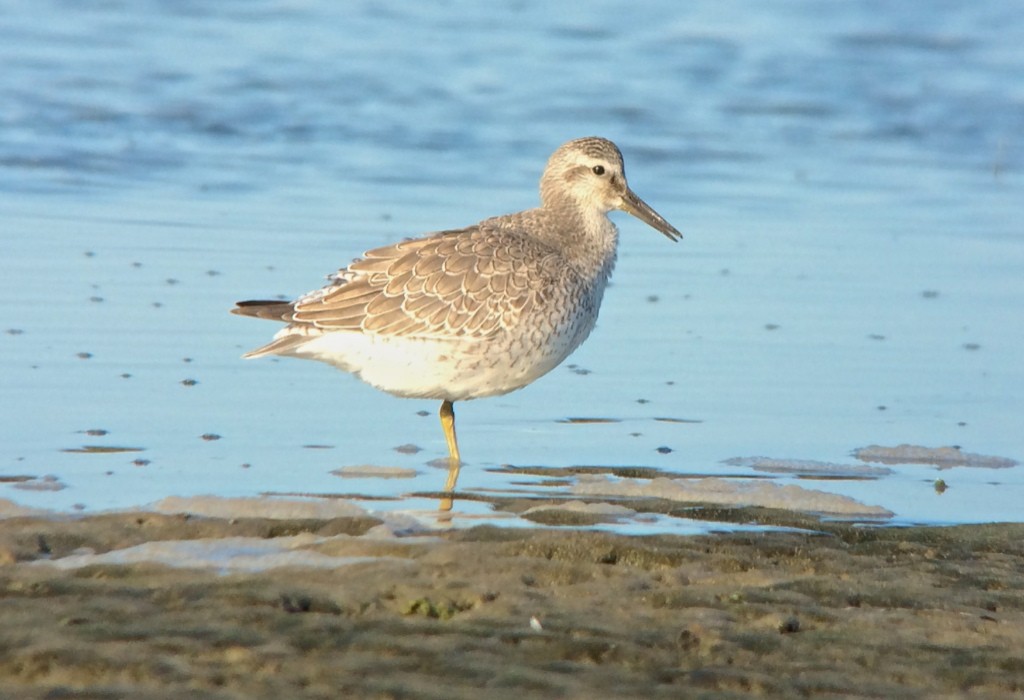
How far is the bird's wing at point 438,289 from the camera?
674 cm

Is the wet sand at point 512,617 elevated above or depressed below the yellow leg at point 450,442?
below

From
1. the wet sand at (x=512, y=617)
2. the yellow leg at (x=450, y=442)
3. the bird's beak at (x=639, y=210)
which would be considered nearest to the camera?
the wet sand at (x=512, y=617)

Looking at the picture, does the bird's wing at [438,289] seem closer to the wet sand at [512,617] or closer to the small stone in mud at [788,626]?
the wet sand at [512,617]

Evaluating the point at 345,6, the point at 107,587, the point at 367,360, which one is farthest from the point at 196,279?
the point at 345,6

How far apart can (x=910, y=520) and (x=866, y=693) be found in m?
2.12

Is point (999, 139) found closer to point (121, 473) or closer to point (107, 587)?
point (121, 473)

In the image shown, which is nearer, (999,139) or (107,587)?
(107,587)

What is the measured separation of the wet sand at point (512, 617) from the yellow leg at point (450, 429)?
1.29 metres

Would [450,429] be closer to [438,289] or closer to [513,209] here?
[438,289]

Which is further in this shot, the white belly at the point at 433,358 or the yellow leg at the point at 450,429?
the yellow leg at the point at 450,429

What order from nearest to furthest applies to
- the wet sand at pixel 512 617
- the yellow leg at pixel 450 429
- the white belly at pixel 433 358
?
the wet sand at pixel 512 617 → the white belly at pixel 433 358 → the yellow leg at pixel 450 429

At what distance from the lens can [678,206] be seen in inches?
452

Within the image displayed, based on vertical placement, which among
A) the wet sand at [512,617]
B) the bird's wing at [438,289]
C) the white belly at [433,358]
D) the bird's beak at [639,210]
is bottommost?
the wet sand at [512,617]

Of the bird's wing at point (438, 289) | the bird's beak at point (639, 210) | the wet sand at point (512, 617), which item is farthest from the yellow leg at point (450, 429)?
the bird's beak at point (639, 210)
